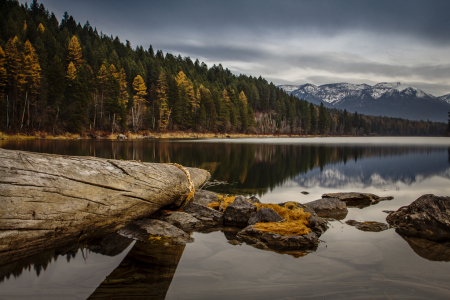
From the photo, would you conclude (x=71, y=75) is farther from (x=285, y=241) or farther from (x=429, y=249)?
(x=429, y=249)

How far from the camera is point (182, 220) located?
5625 millimetres

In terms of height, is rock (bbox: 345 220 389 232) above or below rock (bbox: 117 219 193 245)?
below

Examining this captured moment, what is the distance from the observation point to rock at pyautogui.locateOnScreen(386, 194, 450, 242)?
4.95 metres

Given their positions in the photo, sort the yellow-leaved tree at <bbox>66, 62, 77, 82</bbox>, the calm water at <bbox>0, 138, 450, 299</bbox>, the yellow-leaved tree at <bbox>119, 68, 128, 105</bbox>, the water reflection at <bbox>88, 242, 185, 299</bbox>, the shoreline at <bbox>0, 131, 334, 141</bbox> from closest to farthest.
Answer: the water reflection at <bbox>88, 242, 185, 299</bbox> < the calm water at <bbox>0, 138, 450, 299</bbox> < the shoreline at <bbox>0, 131, 334, 141</bbox> < the yellow-leaved tree at <bbox>66, 62, 77, 82</bbox> < the yellow-leaved tree at <bbox>119, 68, 128, 105</bbox>

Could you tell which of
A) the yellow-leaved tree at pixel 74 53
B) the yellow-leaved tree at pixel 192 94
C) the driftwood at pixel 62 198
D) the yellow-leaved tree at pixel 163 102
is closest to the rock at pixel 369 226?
the driftwood at pixel 62 198

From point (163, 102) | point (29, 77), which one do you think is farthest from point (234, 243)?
point (163, 102)

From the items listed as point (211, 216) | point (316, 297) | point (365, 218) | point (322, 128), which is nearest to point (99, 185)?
point (211, 216)

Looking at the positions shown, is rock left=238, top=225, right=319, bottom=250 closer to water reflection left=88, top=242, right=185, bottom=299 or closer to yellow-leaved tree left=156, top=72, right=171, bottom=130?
water reflection left=88, top=242, right=185, bottom=299

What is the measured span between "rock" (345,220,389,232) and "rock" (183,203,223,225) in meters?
3.24

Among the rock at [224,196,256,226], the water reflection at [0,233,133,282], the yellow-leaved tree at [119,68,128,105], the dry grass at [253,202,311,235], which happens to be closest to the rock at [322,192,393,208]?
the dry grass at [253,202,311,235]

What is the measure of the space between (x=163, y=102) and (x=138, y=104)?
6.36 m

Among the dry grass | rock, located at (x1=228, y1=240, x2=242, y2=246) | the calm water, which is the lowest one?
rock, located at (x1=228, y1=240, x2=242, y2=246)

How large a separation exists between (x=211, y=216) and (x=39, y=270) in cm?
347

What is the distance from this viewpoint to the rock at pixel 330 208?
673 centimetres
